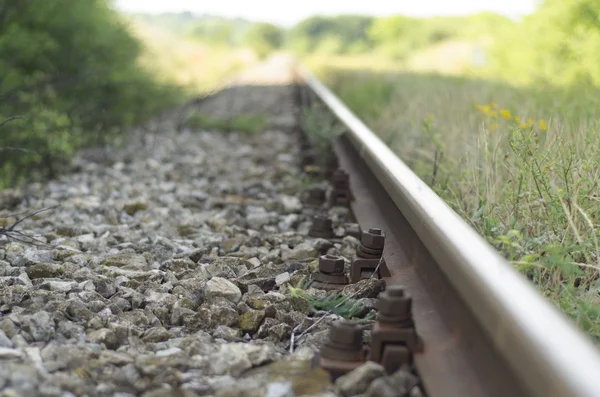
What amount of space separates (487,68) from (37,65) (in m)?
13.9

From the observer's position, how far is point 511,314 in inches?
59.9

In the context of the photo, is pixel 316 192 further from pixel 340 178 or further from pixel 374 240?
pixel 374 240

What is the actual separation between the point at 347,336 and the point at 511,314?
65 centimetres

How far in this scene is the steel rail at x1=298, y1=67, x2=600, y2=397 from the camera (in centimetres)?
129

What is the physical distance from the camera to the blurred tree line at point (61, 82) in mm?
5785

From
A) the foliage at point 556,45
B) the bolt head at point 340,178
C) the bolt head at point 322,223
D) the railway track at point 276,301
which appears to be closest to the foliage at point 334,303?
the railway track at point 276,301

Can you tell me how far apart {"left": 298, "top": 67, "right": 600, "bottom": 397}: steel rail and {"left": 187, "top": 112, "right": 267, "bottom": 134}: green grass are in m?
5.89

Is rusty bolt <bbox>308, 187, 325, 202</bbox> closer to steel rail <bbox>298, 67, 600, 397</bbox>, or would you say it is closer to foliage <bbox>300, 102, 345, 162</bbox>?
foliage <bbox>300, 102, 345, 162</bbox>

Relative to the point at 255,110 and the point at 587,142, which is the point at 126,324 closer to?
the point at 587,142

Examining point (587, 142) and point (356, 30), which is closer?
point (587, 142)

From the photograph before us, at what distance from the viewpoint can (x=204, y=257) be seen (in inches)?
131

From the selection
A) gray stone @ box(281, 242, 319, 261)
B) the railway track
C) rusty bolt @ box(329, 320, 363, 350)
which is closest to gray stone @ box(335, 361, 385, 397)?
the railway track

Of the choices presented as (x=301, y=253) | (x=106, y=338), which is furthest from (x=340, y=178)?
(x=106, y=338)

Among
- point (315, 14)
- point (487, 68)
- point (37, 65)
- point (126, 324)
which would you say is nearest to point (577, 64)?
point (487, 68)
